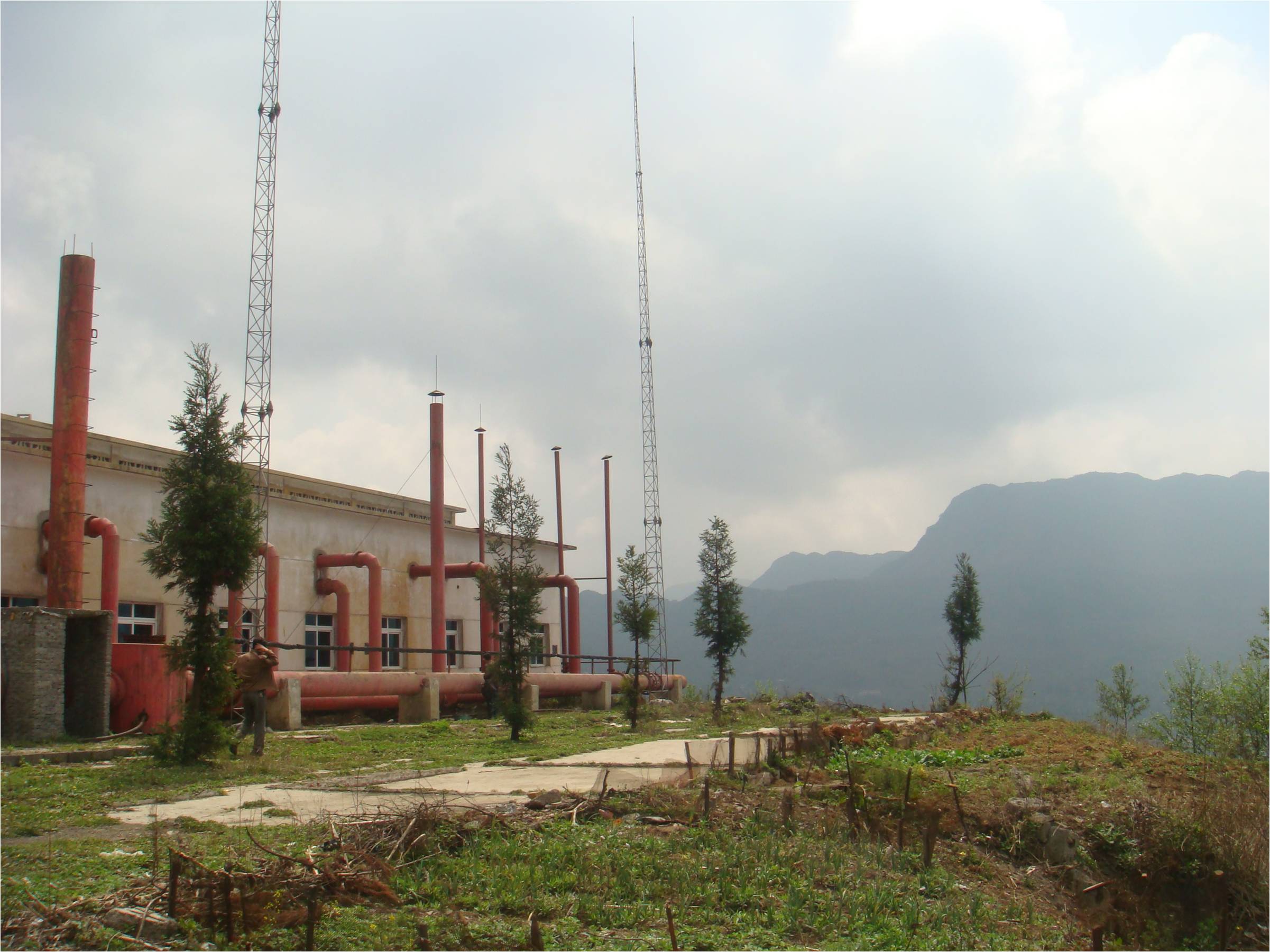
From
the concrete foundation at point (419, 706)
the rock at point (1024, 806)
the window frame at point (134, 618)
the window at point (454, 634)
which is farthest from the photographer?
the window at point (454, 634)

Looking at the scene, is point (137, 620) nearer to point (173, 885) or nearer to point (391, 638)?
point (391, 638)

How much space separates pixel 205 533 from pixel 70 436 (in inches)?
373

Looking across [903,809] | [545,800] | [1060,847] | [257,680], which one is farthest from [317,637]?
[1060,847]

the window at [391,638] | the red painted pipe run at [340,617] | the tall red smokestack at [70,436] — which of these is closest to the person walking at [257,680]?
the tall red smokestack at [70,436]

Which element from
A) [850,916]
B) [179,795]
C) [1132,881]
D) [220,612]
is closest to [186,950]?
[850,916]

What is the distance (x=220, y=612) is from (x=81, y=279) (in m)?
11.4

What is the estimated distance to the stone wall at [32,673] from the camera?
1509 cm

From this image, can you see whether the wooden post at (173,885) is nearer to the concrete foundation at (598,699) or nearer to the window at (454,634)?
the concrete foundation at (598,699)

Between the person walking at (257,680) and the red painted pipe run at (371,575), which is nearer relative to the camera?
the person walking at (257,680)

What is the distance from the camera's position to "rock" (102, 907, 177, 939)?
16.1 feet

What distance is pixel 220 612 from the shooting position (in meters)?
13.1

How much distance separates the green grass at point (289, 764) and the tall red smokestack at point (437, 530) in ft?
27.5

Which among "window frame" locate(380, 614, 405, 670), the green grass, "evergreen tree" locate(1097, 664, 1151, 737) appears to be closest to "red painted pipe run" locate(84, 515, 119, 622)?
the green grass

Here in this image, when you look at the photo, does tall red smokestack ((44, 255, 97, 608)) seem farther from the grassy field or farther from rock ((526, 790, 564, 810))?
rock ((526, 790, 564, 810))
